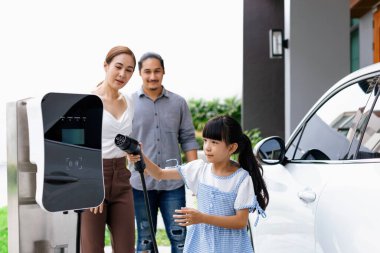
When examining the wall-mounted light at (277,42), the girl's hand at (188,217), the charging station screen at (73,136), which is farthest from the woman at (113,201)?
Answer: the wall-mounted light at (277,42)

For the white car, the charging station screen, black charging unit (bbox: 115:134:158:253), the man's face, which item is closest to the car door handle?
the white car

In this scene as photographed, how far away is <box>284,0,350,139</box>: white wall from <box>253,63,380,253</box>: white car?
13.2ft

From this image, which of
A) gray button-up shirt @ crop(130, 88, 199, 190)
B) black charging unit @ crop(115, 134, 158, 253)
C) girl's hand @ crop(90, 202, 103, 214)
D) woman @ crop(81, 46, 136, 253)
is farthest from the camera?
gray button-up shirt @ crop(130, 88, 199, 190)

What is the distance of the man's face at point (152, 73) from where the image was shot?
4.51m

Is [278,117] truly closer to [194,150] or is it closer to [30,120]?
[194,150]

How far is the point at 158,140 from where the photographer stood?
461 centimetres

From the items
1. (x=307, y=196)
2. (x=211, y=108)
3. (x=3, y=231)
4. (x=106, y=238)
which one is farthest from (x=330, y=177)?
(x=211, y=108)

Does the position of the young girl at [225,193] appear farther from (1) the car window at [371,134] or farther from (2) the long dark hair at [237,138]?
(1) the car window at [371,134]

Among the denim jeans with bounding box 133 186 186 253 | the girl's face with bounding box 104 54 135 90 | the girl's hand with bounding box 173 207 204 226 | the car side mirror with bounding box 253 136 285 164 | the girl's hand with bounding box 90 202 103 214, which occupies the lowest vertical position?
the denim jeans with bounding box 133 186 186 253

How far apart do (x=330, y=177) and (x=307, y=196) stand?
0.21 m

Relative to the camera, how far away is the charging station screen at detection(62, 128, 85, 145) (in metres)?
2.76

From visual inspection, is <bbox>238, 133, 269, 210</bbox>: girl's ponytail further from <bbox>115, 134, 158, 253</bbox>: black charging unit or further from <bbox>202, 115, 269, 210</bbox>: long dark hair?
<bbox>115, 134, 158, 253</bbox>: black charging unit

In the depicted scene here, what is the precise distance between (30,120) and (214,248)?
1.05 m

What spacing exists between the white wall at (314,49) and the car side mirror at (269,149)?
Result: 4.33 m
